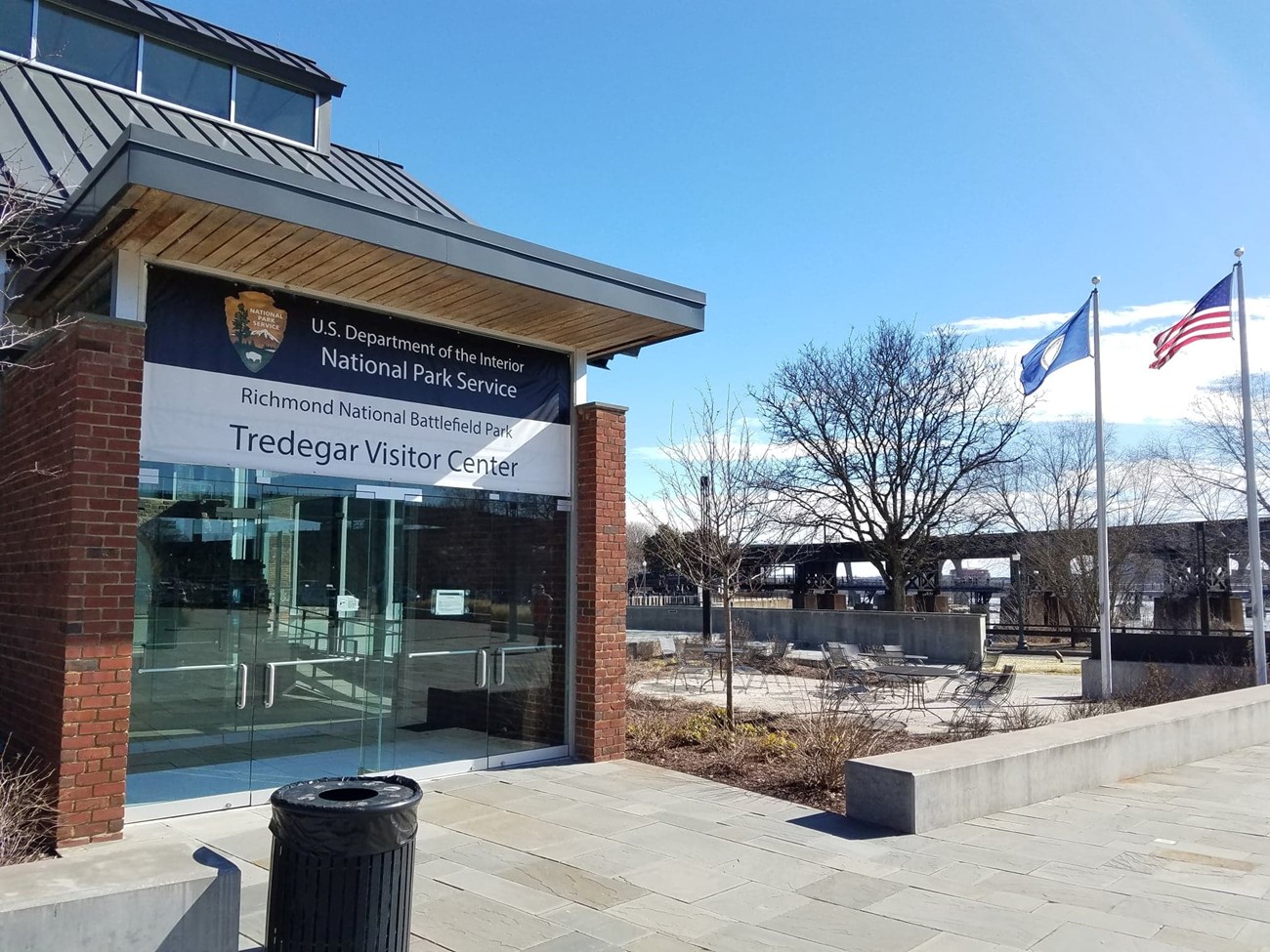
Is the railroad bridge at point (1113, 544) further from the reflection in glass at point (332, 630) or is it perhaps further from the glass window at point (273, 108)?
the reflection in glass at point (332, 630)

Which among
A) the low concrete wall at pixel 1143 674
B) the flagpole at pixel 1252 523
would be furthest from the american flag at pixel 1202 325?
the low concrete wall at pixel 1143 674

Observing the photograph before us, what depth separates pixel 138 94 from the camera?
39.8 ft

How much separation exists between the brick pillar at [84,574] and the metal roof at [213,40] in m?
7.77

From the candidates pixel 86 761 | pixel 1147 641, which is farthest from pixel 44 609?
pixel 1147 641

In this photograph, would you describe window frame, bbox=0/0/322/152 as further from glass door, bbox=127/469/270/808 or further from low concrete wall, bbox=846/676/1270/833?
low concrete wall, bbox=846/676/1270/833

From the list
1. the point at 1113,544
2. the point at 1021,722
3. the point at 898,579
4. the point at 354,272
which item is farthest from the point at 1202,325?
the point at 1113,544

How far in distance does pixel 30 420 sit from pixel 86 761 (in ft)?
8.46

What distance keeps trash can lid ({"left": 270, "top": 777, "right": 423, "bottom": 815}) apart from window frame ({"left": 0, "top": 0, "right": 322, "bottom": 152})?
10422 mm

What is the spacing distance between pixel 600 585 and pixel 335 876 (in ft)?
17.8

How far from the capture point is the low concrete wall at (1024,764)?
7.27 m

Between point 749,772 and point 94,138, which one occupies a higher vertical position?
point 94,138

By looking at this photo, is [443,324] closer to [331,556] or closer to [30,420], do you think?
[331,556]

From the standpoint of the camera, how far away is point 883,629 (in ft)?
89.9

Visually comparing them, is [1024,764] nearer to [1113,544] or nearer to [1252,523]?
[1252,523]
